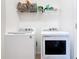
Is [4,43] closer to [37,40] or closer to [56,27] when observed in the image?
[37,40]

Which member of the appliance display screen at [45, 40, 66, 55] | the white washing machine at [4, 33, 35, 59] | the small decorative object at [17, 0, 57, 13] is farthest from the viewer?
the small decorative object at [17, 0, 57, 13]

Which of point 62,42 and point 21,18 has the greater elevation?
point 21,18

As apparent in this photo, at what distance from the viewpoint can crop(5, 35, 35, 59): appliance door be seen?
360cm

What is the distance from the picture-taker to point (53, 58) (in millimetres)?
3668

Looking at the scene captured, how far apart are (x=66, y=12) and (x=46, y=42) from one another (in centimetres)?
95

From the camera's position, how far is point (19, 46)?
362 centimetres

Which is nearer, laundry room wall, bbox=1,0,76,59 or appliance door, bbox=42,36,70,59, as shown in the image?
appliance door, bbox=42,36,70,59

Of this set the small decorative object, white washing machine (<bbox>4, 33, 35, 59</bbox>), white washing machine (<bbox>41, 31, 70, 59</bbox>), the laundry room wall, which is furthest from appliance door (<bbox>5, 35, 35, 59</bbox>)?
the small decorative object

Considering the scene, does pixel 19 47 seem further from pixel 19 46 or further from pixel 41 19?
pixel 41 19

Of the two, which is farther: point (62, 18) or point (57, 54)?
point (62, 18)

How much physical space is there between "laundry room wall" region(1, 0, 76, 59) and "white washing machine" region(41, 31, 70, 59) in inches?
18.9

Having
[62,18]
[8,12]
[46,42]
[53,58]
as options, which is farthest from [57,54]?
[8,12]

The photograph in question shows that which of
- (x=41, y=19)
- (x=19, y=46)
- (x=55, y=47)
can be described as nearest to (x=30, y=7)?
(x=41, y=19)

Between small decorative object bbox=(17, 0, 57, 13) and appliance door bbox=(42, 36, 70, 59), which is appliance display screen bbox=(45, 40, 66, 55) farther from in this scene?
small decorative object bbox=(17, 0, 57, 13)
